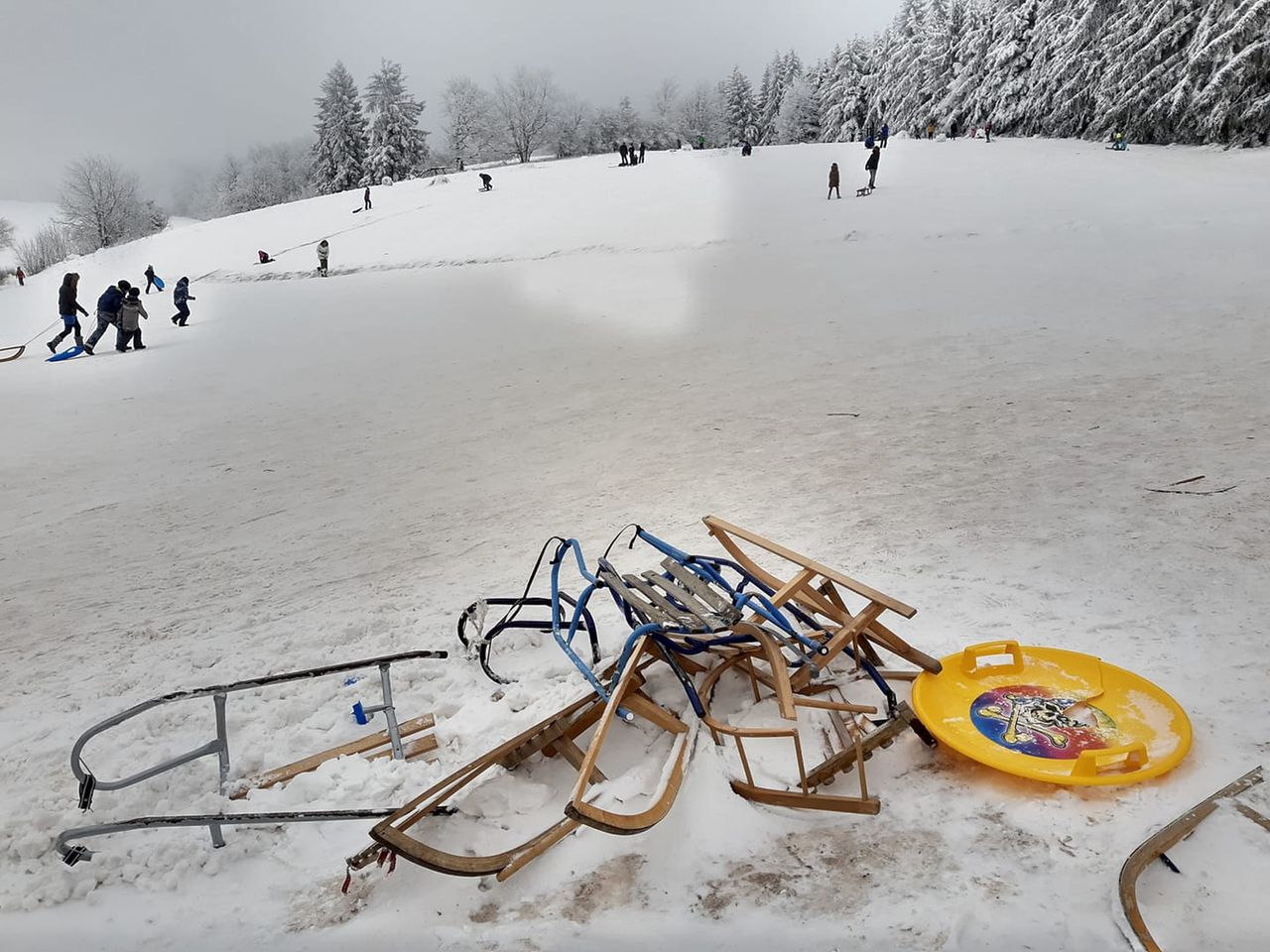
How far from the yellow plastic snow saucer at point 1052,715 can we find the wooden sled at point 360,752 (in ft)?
7.45

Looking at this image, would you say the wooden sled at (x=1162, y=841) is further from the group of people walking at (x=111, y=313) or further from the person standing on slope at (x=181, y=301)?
the person standing on slope at (x=181, y=301)

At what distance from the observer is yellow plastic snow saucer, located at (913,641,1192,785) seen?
9.59ft

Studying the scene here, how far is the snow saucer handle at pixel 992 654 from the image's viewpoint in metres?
3.62

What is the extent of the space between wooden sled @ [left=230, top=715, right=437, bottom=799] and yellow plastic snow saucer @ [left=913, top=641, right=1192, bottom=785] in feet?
7.45

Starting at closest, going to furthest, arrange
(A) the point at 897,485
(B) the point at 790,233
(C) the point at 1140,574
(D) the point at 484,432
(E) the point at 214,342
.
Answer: (C) the point at 1140,574 < (A) the point at 897,485 < (D) the point at 484,432 < (E) the point at 214,342 < (B) the point at 790,233

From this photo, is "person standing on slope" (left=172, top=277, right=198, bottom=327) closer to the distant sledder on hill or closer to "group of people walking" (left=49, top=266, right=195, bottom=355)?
"group of people walking" (left=49, top=266, right=195, bottom=355)

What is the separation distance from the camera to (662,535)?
19.1ft

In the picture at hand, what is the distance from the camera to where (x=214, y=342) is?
53.6 ft

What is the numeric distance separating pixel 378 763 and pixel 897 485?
4.54m

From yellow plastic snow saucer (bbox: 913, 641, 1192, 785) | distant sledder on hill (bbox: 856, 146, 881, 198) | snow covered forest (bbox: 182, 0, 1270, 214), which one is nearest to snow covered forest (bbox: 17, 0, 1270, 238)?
snow covered forest (bbox: 182, 0, 1270, 214)

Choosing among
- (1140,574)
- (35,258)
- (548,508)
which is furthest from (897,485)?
(35,258)

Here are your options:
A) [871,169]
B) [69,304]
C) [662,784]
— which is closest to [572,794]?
[662,784]

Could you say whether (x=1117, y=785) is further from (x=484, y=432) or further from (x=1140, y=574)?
(x=484, y=432)

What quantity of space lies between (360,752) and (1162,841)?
3.21 m
